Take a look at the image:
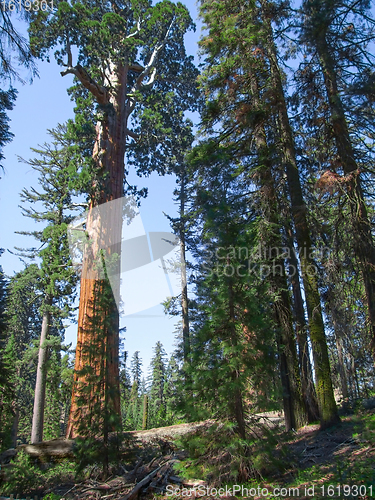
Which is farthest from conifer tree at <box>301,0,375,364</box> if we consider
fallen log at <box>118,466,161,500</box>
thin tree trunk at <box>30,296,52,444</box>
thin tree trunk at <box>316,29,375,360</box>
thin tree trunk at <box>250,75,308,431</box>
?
thin tree trunk at <box>30,296,52,444</box>

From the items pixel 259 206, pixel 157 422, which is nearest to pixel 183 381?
pixel 259 206

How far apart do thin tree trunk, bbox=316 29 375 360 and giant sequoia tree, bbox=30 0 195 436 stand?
494 centimetres

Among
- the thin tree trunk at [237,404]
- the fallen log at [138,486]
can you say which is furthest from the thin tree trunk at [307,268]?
the fallen log at [138,486]

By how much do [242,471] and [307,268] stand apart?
4665 millimetres

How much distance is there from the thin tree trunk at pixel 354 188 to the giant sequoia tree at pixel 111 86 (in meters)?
4.94

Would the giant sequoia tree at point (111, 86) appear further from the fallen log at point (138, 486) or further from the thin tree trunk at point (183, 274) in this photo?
the thin tree trunk at point (183, 274)

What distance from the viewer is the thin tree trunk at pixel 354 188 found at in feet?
21.8

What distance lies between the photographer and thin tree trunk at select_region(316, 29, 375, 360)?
6652 millimetres

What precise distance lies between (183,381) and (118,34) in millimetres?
10449

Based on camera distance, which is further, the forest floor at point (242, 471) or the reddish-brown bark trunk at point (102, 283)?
the reddish-brown bark trunk at point (102, 283)

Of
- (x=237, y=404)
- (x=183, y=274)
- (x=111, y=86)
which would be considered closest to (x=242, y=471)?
(x=237, y=404)

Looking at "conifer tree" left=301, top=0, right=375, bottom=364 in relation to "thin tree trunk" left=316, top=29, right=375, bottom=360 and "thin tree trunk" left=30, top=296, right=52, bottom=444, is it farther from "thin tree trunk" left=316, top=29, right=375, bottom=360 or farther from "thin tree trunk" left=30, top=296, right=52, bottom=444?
"thin tree trunk" left=30, top=296, right=52, bottom=444

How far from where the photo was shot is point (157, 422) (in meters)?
14.8

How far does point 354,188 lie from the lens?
715cm
